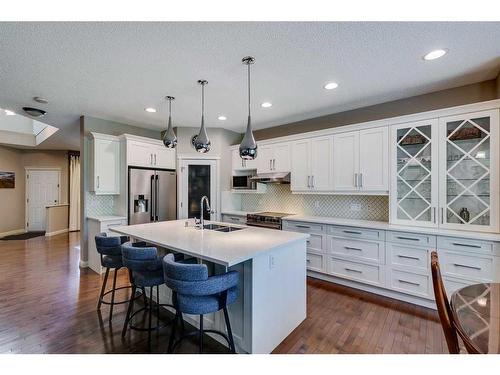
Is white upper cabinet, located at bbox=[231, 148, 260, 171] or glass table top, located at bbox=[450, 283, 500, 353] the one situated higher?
white upper cabinet, located at bbox=[231, 148, 260, 171]

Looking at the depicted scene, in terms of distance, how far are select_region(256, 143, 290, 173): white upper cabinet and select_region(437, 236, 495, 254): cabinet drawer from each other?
2.37m

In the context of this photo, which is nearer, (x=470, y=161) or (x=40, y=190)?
(x=470, y=161)

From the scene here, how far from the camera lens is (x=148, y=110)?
3842 millimetres

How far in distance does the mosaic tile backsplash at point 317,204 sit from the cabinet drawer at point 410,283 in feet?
2.86

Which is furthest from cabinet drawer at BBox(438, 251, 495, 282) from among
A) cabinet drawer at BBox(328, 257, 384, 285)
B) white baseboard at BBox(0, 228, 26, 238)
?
white baseboard at BBox(0, 228, 26, 238)

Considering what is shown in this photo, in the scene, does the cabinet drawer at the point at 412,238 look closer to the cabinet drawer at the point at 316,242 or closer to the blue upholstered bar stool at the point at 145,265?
the cabinet drawer at the point at 316,242

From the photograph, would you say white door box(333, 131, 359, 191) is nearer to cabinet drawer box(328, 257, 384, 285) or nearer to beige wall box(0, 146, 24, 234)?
cabinet drawer box(328, 257, 384, 285)

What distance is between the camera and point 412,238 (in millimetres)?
2840

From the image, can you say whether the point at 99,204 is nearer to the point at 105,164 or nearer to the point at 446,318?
the point at 105,164

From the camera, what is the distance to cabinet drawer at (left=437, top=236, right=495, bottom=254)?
2.42m

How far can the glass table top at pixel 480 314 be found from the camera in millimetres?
942
